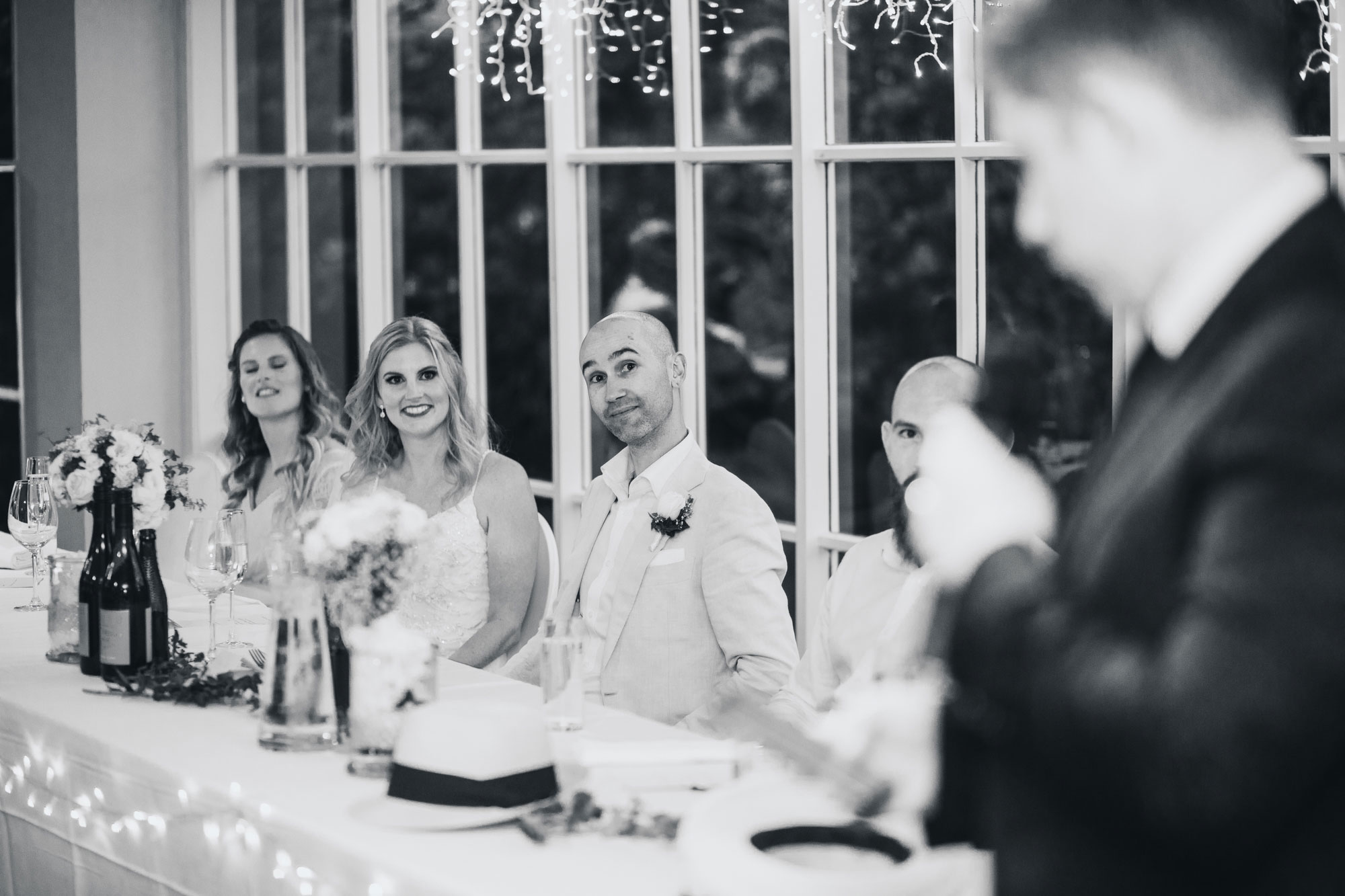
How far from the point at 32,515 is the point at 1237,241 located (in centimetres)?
316

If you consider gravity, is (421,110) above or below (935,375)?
above

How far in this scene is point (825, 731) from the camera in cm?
118

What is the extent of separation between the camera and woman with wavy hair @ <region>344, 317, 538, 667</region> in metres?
3.67

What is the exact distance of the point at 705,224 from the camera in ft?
16.0

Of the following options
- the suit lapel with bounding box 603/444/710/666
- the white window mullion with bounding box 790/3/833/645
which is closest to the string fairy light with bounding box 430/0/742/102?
the white window mullion with bounding box 790/3/833/645

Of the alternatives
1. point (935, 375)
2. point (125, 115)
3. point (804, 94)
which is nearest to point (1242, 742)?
point (935, 375)

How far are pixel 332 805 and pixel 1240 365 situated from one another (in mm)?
1371

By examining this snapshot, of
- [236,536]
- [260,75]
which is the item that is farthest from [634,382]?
[260,75]

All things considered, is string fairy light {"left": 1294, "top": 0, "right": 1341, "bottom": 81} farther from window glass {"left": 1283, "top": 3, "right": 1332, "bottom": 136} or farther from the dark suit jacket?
the dark suit jacket

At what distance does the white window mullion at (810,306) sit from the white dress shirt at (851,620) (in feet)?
4.17

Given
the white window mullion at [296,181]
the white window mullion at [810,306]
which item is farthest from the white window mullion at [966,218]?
the white window mullion at [296,181]

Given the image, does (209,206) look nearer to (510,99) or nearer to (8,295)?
(8,295)

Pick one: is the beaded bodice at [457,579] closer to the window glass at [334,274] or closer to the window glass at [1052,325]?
the window glass at [1052,325]

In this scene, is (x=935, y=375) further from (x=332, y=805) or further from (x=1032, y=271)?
(x=332, y=805)
